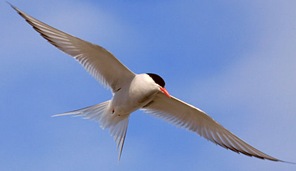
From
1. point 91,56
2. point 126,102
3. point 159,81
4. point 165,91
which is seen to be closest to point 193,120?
point 165,91

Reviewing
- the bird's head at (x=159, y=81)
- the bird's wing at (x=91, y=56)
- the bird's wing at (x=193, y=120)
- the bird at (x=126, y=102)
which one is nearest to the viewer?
the bird's wing at (x=91, y=56)

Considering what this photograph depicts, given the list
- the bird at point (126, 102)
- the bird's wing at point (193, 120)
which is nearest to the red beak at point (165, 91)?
the bird at point (126, 102)

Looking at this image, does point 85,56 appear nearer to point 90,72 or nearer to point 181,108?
point 90,72

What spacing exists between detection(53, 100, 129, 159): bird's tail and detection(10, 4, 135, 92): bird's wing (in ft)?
0.92

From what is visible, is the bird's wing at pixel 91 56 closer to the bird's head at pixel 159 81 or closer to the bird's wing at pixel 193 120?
the bird's head at pixel 159 81

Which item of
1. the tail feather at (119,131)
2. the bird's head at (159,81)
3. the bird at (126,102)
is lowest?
the tail feather at (119,131)

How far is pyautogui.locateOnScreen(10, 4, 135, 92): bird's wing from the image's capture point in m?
6.82

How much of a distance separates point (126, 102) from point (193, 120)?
108 cm

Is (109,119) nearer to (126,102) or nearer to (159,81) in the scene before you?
(126,102)

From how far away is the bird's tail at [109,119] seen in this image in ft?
24.7

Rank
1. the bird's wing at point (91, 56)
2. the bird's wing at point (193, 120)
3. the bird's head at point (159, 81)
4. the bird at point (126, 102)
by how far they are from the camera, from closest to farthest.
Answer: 1. the bird's wing at point (91, 56)
2. the bird at point (126, 102)
3. the bird's head at point (159, 81)
4. the bird's wing at point (193, 120)

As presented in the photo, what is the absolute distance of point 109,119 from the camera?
757cm

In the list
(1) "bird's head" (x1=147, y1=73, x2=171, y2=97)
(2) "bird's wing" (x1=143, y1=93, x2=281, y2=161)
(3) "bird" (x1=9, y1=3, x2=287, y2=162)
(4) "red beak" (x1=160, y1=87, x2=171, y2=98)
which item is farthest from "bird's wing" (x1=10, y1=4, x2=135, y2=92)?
(2) "bird's wing" (x1=143, y1=93, x2=281, y2=161)

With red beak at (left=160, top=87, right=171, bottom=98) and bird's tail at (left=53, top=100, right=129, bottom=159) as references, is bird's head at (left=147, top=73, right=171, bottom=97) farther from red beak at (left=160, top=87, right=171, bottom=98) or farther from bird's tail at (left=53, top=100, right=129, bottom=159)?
bird's tail at (left=53, top=100, right=129, bottom=159)
